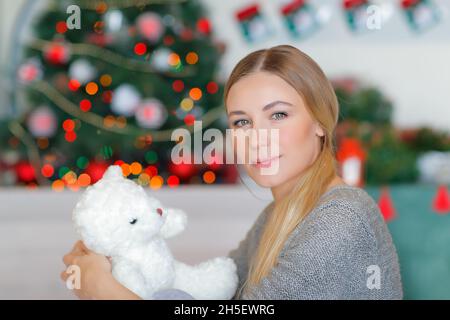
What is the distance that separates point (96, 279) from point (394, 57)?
3347mm

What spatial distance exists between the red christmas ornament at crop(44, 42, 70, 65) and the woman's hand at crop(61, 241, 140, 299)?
2342 millimetres

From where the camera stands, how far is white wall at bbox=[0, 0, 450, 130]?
3.88 m

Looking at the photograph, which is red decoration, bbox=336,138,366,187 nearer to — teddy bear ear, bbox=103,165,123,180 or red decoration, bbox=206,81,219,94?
red decoration, bbox=206,81,219,94

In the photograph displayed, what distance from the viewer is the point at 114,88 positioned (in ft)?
10.3

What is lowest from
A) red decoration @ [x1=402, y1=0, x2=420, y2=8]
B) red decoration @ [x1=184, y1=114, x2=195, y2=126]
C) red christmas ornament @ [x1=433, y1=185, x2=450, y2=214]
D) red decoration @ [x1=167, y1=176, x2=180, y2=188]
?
red christmas ornament @ [x1=433, y1=185, x2=450, y2=214]

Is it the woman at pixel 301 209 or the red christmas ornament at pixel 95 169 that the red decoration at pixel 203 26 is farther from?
the woman at pixel 301 209

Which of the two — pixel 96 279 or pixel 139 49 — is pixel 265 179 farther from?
pixel 139 49

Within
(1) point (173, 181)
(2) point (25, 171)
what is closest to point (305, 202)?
(1) point (173, 181)

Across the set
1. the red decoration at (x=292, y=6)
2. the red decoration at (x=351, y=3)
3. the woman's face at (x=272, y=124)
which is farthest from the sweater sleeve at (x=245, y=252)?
the red decoration at (x=292, y=6)

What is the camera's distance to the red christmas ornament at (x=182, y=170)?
3.35 m

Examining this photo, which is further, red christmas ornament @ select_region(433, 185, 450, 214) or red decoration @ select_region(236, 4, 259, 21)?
red decoration @ select_region(236, 4, 259, 21)

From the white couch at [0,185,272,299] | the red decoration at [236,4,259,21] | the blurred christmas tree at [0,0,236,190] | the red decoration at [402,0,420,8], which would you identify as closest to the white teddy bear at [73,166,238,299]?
the white couch at [0,185,272,299]
